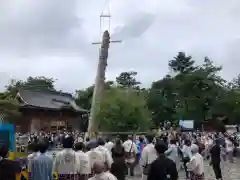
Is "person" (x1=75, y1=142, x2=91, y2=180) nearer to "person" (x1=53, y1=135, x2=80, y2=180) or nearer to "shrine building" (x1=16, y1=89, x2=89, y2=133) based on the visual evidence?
"person" (x1=53, y1=135, x2=80, y2=180)

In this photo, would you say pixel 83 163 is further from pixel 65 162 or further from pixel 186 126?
pixel 186 126

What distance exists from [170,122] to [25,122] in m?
20.7

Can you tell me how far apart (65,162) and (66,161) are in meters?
0.03

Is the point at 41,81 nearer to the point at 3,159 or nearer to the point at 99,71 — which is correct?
the point at 99,71

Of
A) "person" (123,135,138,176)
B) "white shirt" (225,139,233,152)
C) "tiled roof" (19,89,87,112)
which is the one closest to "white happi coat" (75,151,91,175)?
"person" (123,135,138,176)

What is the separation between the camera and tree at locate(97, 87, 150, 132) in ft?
96.3

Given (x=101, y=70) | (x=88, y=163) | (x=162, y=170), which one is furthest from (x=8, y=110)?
(x=162, y=170)

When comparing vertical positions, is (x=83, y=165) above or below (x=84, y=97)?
below

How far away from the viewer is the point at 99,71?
33562mm

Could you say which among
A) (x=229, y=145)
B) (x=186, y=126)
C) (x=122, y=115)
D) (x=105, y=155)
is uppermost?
(x=186, y=126)

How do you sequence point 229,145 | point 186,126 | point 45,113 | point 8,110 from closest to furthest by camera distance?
point 229,145
point 8,110
point 186,126
point 45,113

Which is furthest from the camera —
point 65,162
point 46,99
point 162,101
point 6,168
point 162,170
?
point 162,101

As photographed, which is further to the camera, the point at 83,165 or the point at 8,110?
the point at 8,110

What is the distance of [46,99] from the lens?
5731 centimetres
